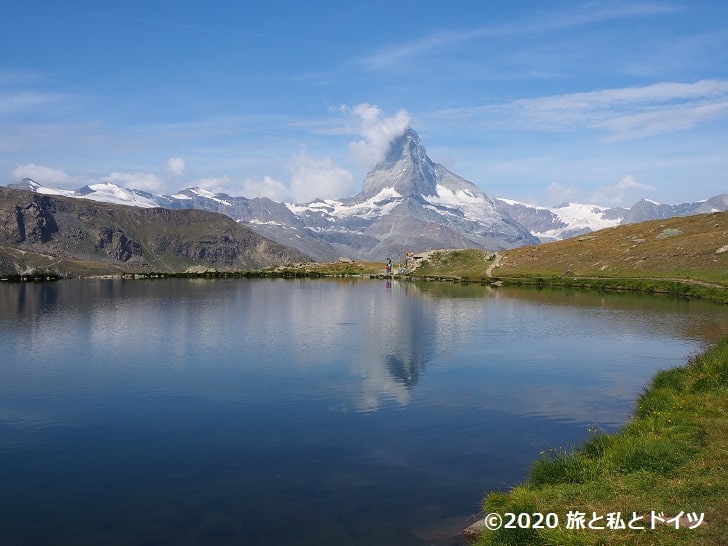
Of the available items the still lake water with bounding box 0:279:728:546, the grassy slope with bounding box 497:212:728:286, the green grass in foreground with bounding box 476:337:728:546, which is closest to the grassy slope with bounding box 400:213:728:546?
the green grass in foreground with bounding box 476:337:728:546

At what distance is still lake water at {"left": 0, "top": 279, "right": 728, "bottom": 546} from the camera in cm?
2800

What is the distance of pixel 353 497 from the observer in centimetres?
2988

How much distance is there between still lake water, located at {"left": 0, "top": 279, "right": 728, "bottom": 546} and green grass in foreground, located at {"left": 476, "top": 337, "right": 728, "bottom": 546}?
390 centimetres

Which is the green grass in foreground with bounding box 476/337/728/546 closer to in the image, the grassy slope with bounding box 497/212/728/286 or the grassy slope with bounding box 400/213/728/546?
the grassy slope with bounding box 400/213/728/546

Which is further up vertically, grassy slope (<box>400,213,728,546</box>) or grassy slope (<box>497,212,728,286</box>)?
grassy slope (<box>497,212,728,286</box>)

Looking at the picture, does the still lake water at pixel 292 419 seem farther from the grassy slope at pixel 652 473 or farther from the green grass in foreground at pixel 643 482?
the green grass in foreground at pixel 643 482

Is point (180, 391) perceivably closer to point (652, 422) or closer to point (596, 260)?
point (652, 422)

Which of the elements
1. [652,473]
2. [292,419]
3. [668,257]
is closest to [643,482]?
[652,473]

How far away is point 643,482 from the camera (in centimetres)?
2356

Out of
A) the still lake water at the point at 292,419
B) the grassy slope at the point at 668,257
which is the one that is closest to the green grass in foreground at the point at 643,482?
the still lake water at the point at 292,419

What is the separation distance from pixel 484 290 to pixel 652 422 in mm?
139484

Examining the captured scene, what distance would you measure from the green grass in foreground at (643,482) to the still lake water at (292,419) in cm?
390

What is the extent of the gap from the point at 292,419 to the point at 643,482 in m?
24.8

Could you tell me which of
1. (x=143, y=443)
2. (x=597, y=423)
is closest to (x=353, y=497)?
(x=143, y=443)
